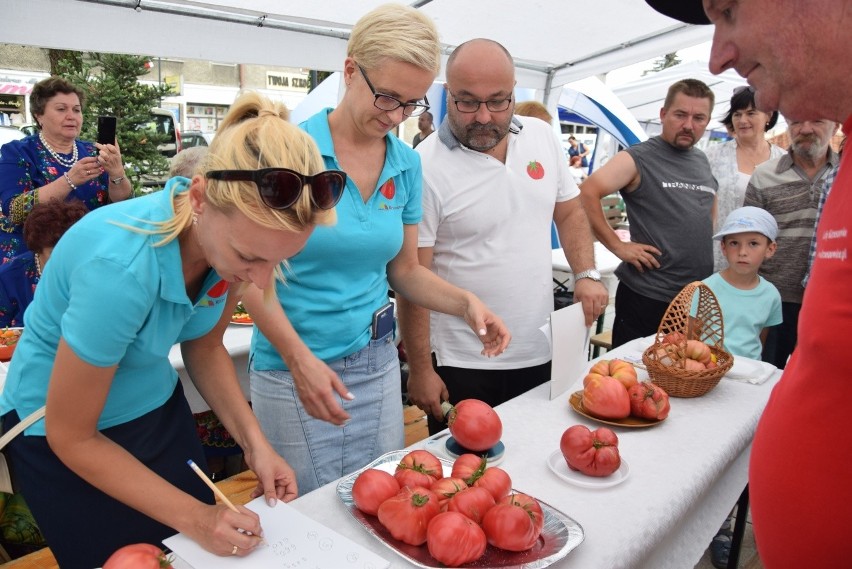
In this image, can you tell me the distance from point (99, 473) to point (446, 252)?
1.38 m

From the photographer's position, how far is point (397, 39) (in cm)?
163

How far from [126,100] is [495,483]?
34.9 ft

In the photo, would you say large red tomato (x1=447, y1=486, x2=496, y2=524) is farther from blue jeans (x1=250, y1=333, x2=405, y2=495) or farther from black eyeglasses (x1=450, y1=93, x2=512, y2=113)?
black eyeglasses (x1=450, y1=93, x2=512, y2=113)

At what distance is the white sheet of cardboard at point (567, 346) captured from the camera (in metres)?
1.88

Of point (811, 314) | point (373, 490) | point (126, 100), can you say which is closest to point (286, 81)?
point (126, 100)

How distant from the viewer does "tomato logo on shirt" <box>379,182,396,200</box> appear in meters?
1.84

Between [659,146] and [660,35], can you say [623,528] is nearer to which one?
[659,146]

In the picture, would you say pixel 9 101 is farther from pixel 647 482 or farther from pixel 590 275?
pixel 647 482

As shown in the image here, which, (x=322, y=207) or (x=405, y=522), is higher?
(x=322, y=207)

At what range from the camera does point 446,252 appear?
2293 millimetres

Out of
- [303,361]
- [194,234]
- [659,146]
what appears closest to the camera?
[194,234]

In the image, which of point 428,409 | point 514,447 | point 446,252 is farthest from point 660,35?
point 514,447

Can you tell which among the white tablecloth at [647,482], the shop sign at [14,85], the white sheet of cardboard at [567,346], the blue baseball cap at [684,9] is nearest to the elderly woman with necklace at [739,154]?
the white tablecloth at [647,482]

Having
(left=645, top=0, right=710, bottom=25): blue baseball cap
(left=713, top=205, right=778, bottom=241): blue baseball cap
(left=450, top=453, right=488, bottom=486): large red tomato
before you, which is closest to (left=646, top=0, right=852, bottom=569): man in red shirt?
(left=645, top=0, right=710, bottom=25): blue baseball cap
